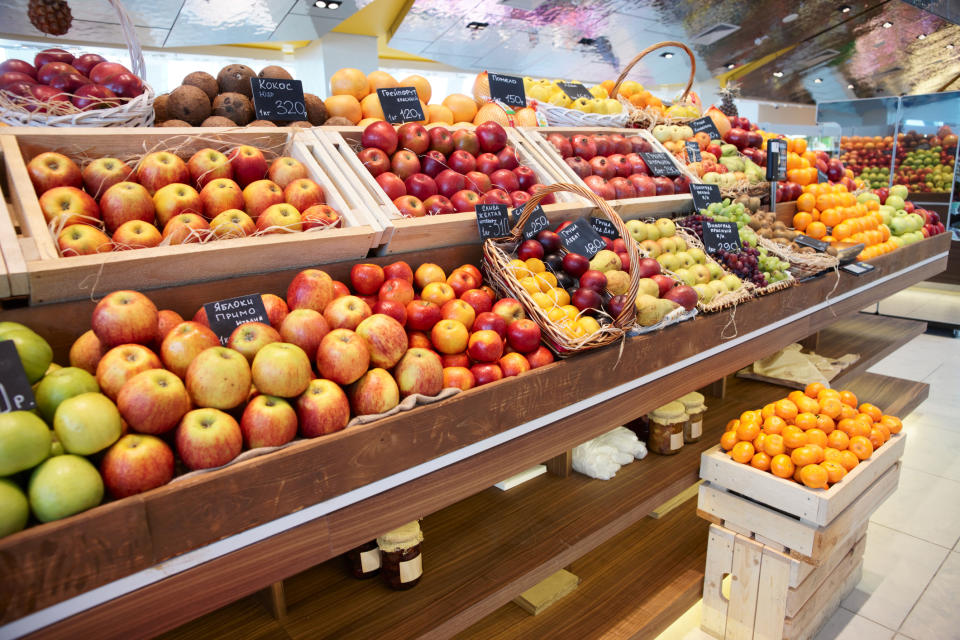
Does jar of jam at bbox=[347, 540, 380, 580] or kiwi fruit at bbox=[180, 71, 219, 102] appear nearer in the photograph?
jar of jam at bbox=[347, 540, 380, 580]

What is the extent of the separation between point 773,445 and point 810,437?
0.15 meters

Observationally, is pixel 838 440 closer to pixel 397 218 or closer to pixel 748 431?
pixel 748 431

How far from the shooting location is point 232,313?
1.30 m

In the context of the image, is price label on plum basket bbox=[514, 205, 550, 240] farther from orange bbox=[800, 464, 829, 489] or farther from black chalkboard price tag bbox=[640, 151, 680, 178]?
orange bbox=[800, 464, 829, 489]

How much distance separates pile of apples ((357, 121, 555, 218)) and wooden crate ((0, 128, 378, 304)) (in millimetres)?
224

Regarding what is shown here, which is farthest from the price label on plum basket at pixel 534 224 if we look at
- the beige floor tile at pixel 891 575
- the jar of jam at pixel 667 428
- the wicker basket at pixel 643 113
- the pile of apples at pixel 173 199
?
the beige floor tile at pixel 891 575

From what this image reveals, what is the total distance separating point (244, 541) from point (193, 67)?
909cm

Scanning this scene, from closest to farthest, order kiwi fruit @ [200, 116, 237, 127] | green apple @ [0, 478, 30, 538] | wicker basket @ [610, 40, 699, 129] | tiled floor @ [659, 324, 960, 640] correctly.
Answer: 1. green apple @ [0, 478, 30, 538]
2. kiwi fruit @ [200, 116, 237, 127]
3. tiled floor @ [659, 324, 960, 640]
4. wicker basket @ [610, 40, 699, 129]

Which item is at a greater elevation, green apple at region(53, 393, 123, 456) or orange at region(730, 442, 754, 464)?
green apple at region(53, 393, 123, 456)

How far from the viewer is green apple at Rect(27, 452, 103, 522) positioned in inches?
34.6

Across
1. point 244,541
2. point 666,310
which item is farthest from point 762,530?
point 244,541

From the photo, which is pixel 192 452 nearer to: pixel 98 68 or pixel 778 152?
pixel 98 68

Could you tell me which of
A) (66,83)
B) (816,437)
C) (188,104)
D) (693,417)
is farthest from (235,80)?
(816,437)

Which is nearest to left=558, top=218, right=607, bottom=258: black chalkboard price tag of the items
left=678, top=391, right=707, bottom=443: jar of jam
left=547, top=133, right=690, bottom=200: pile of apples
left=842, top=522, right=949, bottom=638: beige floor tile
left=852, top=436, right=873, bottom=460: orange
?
left=547, top=133, right=690, bottom=200: pile of apples
